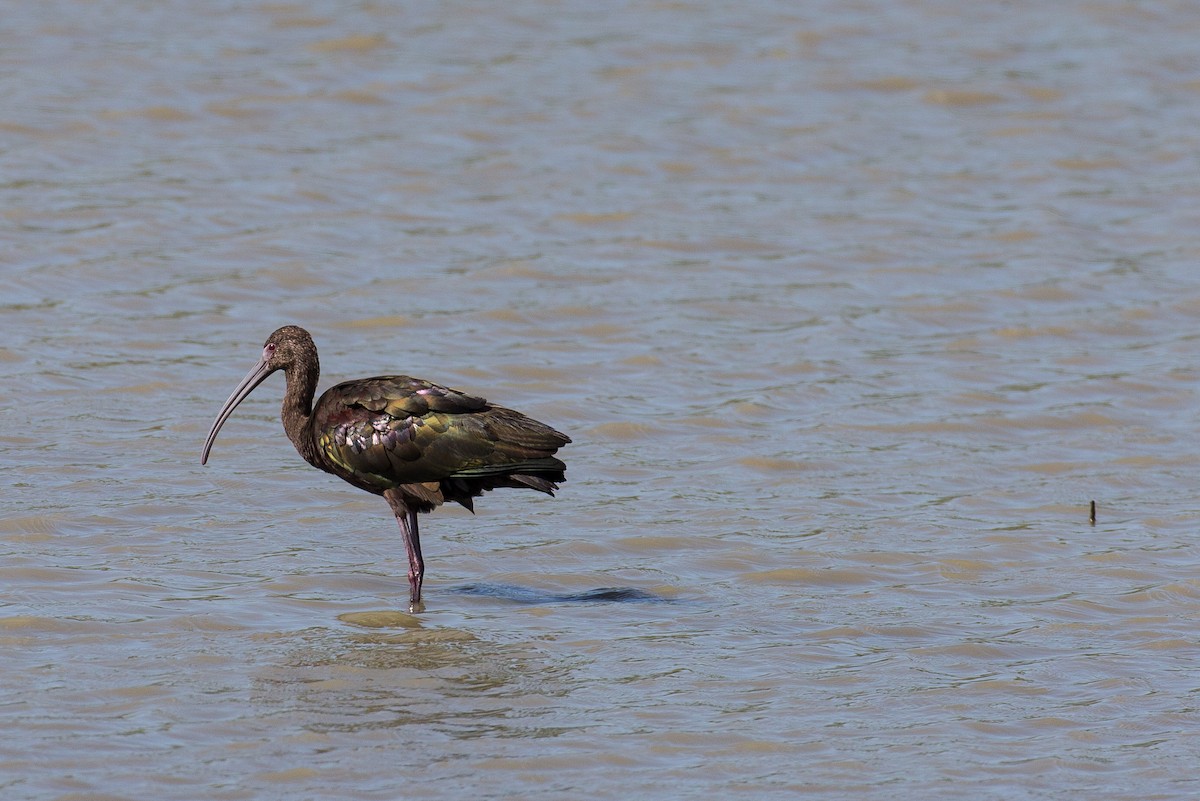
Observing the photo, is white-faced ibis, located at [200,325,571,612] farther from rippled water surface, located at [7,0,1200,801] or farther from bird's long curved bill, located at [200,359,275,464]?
bird's long curved bill, located at [200,359,275,464]

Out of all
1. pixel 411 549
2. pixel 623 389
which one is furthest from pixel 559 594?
pixel 623 389

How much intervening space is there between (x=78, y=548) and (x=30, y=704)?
7.42 ft

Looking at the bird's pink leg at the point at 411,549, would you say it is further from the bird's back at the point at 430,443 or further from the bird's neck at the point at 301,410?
the bird's neck at the point at 301,410

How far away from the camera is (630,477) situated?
12422mm

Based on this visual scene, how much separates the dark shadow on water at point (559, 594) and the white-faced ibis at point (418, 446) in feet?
1.10

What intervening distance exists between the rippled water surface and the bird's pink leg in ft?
0.49

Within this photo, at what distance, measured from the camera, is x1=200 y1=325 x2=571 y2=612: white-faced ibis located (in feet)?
32.9

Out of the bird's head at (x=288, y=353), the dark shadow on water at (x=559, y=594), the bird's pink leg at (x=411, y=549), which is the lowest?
the dark shadow on water at (x=559, y=594)

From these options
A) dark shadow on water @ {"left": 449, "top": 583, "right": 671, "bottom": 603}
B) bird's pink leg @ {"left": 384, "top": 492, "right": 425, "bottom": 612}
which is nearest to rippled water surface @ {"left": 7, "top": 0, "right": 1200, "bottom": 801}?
dark shadow on water @ {"left": 449, "top": 583, "right": 671, "bottom": 603}

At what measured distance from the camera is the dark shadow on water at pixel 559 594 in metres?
10.2

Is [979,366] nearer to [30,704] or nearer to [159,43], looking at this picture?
[30,704]

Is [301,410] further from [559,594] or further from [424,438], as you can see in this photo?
[559,594]

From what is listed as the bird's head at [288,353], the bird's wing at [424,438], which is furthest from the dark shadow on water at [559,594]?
the bird's head at [288,353]

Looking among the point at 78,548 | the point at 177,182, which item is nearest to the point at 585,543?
the point at 78,548
